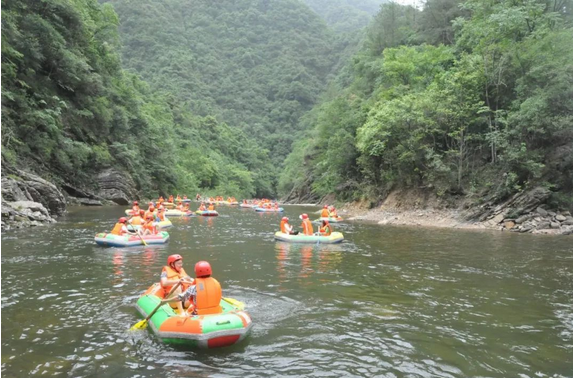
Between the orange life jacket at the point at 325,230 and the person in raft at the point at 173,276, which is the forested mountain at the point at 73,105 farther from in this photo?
the person in raft at the point at 173,276

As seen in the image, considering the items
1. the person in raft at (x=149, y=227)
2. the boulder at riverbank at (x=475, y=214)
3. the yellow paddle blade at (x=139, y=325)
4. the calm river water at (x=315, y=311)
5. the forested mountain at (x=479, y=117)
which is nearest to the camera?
the calm river water at (x=315, y=311)

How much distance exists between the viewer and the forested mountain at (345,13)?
444ft

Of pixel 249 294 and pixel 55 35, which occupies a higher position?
pixel 55 35

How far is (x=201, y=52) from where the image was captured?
11731 cm

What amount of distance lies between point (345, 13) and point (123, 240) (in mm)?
156205

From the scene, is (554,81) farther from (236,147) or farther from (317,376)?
(236,147)

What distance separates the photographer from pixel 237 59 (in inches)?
4722

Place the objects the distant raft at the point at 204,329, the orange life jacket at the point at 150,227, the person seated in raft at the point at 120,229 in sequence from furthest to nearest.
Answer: the orange life jacket at the point at 150,227, the person seated in raft at the point at 120,229, the distant raft at the point at 204,329

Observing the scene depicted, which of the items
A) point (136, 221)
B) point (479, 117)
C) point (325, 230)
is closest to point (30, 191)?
point (136, 221)

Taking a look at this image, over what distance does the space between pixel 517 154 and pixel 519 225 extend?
3.33 m

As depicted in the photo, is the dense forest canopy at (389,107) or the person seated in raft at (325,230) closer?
the person seated in raft at (325,230)

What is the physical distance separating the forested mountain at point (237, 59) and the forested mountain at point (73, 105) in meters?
50.2

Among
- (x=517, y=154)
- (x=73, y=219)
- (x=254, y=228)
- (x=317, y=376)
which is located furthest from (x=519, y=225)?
(x=73, y=219)

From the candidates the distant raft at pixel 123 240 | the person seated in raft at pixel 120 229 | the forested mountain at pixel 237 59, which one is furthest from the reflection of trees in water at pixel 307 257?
the forested mountain at pixel 237 59
